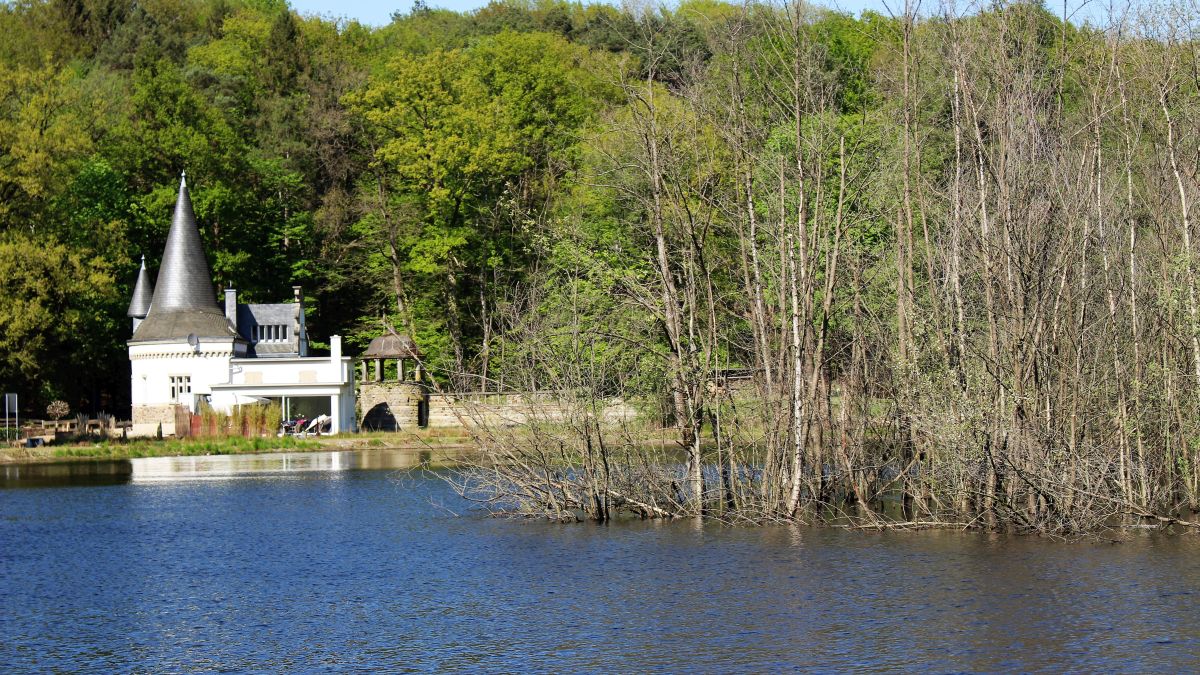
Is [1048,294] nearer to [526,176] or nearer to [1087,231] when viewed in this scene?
[1087,231]

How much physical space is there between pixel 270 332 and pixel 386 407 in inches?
259

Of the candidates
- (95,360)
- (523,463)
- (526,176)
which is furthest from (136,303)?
(523,463)

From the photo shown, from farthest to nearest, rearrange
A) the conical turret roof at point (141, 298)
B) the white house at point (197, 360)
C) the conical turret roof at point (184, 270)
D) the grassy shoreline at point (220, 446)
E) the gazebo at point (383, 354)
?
the conical turret roof at point (141, 298) < the conical turret roof at point (184, 270) < the gazebo at point (383, 354) < the white house at point (197, 360) < the grassy shoreline at point (220, 446)

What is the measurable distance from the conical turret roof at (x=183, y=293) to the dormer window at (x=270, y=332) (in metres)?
2.06

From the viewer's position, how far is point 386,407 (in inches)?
2265

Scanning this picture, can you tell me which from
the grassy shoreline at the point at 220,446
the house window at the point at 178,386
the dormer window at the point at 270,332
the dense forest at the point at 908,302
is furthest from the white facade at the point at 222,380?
the dense forest at the point at 908,302

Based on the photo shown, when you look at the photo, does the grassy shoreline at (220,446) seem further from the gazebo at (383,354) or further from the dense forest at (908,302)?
the dense forest at (908,302)

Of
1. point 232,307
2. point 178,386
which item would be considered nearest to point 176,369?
point 178,386

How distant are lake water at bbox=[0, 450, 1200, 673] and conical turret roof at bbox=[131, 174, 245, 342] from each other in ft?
93.0

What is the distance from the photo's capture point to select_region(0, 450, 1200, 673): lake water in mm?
16438

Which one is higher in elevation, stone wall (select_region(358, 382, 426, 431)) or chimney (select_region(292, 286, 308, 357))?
chimney (select_region(292, 286, 308, 357))

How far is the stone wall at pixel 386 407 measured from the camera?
57.3 m

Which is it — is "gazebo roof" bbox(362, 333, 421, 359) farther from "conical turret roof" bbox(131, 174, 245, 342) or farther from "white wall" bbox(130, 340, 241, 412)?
"white wall" bbox(130, 340, 241, 412)

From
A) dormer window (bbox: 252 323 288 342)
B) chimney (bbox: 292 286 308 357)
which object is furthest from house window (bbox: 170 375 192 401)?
chimney (bbox: 292 286 308 357)
